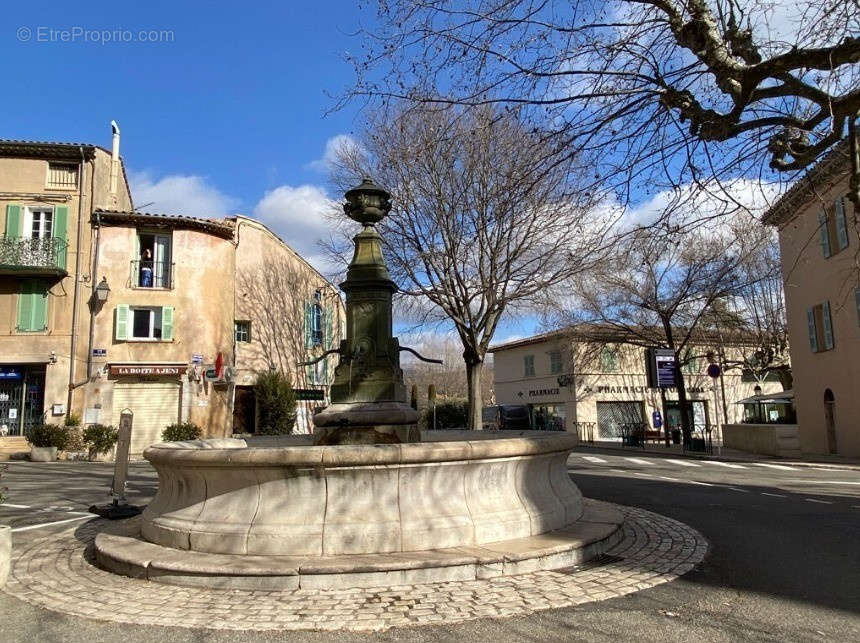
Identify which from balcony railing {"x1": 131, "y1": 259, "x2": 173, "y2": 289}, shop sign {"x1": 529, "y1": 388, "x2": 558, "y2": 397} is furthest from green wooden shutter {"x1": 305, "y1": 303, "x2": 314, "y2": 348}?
shop sign {"x1": 529, "y1": 388, "x2": 558, "y2": 397}

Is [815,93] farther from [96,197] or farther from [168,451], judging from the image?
[96,197]

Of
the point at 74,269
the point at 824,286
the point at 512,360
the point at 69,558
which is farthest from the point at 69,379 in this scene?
the point at 512,360

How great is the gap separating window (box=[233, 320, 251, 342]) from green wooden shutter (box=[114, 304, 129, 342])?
177 inches

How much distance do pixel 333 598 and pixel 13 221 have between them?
24480mm

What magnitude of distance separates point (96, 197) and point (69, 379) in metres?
6.98

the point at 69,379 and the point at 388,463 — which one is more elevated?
the point at 69,379

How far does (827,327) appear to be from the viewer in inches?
824

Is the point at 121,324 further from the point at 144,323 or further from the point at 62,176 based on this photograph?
the point at 62,176

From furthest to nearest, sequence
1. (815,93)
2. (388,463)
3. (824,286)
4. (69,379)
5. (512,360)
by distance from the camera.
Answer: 1. (512,360)
2. (69,379)
3. (824,286)
4. (815,93)
5. (388,463)

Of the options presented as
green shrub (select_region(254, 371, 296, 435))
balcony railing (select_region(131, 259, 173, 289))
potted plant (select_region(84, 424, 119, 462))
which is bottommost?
potted plant (select_region(84, 424, 119, 462))

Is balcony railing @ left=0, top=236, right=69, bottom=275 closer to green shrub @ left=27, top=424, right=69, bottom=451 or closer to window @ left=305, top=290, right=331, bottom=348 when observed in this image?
green shrub @ left=27, top=424, right=69, bottom=451

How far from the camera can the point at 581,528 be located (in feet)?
19.6

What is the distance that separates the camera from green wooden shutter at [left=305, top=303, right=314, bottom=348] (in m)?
30.5

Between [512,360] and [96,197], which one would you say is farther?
[512,360]
